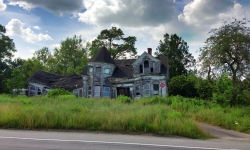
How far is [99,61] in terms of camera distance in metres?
35.4

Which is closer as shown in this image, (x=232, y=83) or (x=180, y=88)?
(x=232, y=83)

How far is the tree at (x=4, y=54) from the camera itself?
49.5 metres

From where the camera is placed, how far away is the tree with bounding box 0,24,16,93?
4947 cm

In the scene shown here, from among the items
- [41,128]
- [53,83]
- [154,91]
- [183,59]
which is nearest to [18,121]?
[41,128]

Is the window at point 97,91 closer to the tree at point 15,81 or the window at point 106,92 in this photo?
the window at point 106,92

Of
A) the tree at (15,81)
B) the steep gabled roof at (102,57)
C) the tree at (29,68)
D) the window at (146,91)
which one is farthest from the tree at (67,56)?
the window at (146,91)

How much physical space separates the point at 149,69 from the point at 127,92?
4.53 metres

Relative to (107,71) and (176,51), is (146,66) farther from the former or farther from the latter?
(176,51)

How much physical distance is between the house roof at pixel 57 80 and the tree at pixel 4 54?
11.2 m

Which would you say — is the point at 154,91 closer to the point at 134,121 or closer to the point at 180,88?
the point at 180,88

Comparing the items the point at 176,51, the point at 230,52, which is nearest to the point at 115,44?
the point at 176,51

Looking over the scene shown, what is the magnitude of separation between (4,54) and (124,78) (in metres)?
30.3

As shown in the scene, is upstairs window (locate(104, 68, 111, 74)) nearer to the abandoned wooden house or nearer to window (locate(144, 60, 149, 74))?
the abandoned wooden house

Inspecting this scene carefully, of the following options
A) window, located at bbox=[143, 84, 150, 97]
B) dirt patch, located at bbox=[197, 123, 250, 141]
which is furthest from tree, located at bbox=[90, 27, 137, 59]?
dirt patch, located at bbox=[197, 123, 250, 141]
